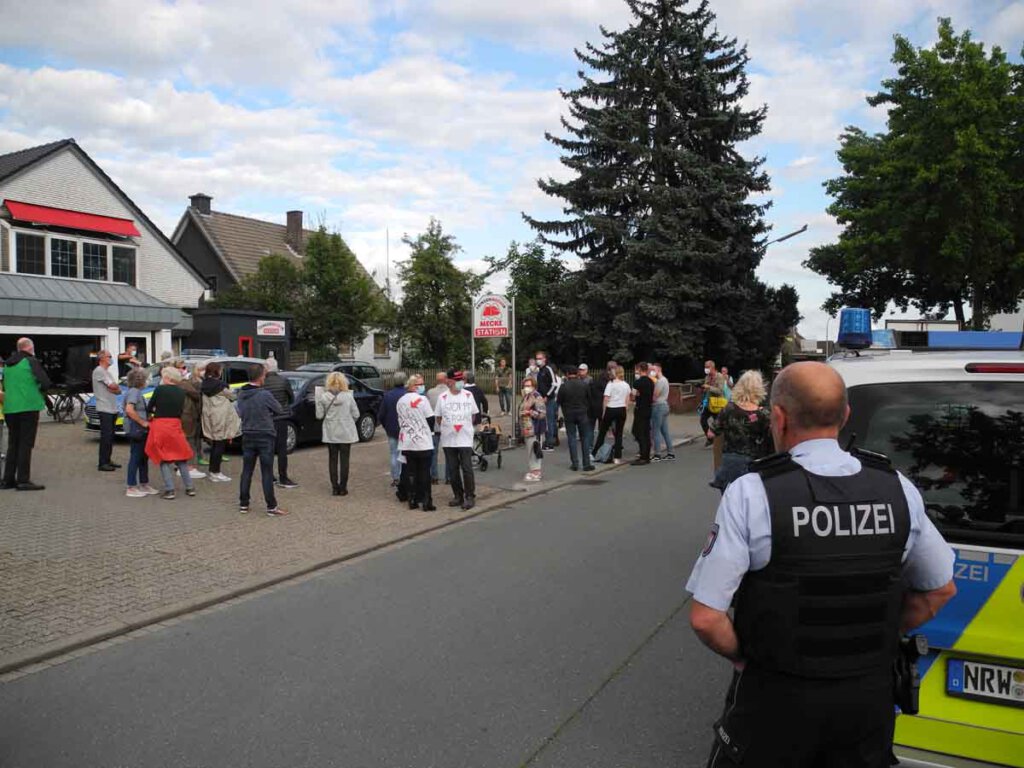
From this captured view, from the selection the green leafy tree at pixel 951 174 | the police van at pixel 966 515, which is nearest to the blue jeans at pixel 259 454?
the police van at pixel 966 515

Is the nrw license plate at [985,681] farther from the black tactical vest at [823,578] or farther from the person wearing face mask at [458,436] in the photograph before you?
the person wearing face mask at [458,436]

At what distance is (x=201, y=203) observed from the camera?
44375mm

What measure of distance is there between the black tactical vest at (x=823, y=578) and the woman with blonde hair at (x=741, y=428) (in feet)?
15.4

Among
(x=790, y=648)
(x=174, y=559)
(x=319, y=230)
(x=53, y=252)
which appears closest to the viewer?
(x=790, y=648)

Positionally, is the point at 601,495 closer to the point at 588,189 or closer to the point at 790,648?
the point at 790,648

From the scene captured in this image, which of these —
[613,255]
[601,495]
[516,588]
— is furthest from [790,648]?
[613,255]

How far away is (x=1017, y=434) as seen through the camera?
3.29m

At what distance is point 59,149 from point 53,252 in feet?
11.9

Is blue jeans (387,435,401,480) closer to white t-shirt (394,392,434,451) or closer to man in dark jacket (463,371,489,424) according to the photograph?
white t-shirt (394,392,434,451)

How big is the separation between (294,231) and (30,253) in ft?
75.3

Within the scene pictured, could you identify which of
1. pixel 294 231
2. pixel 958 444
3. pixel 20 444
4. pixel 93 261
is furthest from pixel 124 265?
pixel 958 444

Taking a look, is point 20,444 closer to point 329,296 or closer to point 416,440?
point 416,440

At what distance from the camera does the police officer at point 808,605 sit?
2197mm

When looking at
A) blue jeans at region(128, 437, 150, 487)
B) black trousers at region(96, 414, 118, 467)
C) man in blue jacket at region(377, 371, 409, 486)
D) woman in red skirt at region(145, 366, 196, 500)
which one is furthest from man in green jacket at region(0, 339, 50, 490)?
man in blue jacket at region(377, 371, 409, 486)
